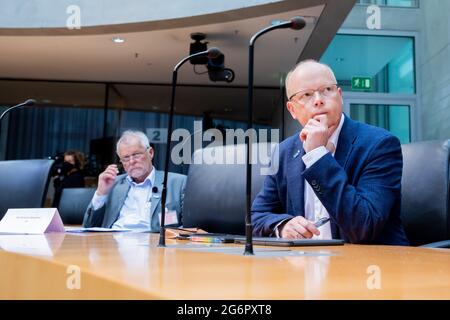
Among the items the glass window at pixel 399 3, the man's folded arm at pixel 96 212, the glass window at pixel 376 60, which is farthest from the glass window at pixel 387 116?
the man's folded arm at pixel 96 212

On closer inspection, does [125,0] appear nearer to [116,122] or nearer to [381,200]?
[116,122]

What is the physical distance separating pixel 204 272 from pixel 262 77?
670cm

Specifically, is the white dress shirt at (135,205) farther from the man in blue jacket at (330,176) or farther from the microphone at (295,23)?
the microphone at (295,23)

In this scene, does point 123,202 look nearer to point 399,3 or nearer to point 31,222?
point 31,222

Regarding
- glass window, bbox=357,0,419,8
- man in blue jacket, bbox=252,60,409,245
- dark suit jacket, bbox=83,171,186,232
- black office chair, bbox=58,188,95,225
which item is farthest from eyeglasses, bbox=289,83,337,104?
glass window, bbox=357,0,419,8

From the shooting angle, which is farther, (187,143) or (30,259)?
(187,143)

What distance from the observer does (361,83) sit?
605 centimetres

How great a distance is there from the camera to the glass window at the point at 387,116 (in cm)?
599

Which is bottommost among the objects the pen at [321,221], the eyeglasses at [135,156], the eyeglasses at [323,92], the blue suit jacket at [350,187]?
the pen at [321,221]

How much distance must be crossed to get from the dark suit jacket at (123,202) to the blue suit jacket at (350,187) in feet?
3.59

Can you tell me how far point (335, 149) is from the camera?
1.46 meters

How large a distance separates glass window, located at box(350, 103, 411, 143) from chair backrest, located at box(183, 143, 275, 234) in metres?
4.23

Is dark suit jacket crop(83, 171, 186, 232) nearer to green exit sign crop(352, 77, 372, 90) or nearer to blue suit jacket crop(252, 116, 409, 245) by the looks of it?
blue suit jacket crop(252, 116, 409, 245)
